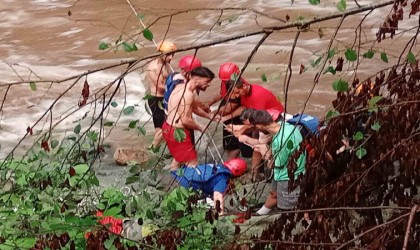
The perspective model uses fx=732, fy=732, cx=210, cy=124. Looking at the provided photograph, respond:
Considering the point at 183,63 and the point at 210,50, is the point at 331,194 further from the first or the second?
the point at 210,50

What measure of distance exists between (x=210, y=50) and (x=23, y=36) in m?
3.99

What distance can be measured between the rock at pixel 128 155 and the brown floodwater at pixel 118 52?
535mm

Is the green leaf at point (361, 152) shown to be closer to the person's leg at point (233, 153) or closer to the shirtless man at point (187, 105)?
the shirtless man at point (187, 105)

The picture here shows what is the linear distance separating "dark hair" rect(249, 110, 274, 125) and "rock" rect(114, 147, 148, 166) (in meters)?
2.25

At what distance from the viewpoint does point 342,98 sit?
2.68 m

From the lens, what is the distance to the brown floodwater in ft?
27.6

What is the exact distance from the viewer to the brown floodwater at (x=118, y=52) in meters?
8.42

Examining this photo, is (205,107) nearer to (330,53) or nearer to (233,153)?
Result: (233,153)

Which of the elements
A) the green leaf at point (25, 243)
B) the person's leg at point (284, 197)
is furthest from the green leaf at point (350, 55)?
the person's leg at point (284, 197)

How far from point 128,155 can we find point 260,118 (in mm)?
2488

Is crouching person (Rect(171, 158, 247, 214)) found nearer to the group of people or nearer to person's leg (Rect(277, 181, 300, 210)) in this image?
the group of people

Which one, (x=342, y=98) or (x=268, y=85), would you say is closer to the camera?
(x=342, y=98)

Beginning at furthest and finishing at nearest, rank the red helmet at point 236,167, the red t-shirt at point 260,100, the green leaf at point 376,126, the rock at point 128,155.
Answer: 1. the rock at point 128,155
2. the red t-shirt at point 260,100
3. the red helmet at point 236,167
4. the green leaf at point 376,126

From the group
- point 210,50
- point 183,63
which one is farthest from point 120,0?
point 183,63
